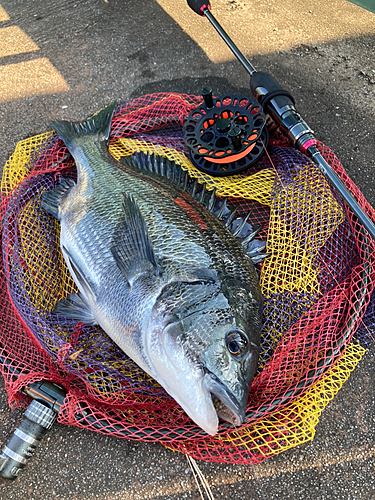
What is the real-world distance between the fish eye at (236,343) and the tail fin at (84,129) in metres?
1.73

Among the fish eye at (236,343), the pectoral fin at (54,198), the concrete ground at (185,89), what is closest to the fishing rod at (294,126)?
the concrete ground at (185,89)

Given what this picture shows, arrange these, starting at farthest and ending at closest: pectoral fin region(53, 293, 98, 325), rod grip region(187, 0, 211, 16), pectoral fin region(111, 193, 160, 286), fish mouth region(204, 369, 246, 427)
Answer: rod grip region(187, 0, 211, 16)
pectoral fin region(53, 293, 98, 325)
pectoral fin region(111, 193, 160, 286)
fish mouth region(204, 369, 246, 427)

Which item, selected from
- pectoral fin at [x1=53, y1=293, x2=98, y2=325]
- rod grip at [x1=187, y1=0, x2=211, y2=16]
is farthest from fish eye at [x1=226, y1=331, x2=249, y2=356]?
rod grip at [x1=187, y1=0, x2=211, y2=16]

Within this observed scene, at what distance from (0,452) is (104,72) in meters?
3.41

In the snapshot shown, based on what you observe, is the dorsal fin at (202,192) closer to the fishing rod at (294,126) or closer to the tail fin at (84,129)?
the tail fin at (84,129)

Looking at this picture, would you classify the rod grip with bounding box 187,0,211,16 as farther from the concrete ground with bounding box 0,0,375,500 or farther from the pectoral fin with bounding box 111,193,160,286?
the pectoral fin with bounding box 111,193,160,286

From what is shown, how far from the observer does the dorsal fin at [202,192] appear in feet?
7.42

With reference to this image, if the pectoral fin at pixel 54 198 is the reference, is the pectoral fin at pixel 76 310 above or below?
below

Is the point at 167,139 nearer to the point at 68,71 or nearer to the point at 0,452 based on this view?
the point at 68,71

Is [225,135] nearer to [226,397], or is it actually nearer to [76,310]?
[76,310]

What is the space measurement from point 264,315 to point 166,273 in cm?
71

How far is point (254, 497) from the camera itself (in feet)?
6.91

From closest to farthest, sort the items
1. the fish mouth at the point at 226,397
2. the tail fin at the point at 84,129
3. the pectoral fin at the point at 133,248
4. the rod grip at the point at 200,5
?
the fish mouth at the point at 226,397
the pectoral fin at the point at 133,248
the tail fin at the point at 84,129
the rod grip at the point at 200,5

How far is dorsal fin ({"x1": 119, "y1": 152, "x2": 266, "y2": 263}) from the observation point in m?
2.26
